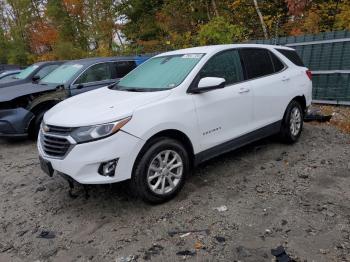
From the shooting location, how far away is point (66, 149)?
11.9 ft

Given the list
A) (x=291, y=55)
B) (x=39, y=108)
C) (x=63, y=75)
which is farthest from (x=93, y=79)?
(x=291, y=55)

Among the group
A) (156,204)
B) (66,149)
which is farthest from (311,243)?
(66,149)

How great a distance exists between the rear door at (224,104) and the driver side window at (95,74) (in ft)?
13.1

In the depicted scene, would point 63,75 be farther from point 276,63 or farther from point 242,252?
point 242,252

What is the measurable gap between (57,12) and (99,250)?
2838cm

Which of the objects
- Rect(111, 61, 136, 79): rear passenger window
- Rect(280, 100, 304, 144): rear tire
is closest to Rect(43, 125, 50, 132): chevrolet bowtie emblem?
Rect(280, 100, 304, 144): rear tire

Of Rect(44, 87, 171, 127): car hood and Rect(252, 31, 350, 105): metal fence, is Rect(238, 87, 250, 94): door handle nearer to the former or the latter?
Rect(44, 87, 171, 127): car hood

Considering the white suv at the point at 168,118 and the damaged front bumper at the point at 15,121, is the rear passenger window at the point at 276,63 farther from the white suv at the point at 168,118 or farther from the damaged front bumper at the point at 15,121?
the damaged front bumper at the point at 15,121

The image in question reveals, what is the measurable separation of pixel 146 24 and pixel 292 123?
1680 centimetres

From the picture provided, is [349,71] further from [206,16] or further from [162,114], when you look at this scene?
[206,16]

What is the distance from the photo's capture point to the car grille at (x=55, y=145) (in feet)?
11.9

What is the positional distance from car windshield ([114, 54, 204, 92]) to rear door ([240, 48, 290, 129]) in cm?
94

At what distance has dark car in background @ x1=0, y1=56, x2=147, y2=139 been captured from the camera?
676cm

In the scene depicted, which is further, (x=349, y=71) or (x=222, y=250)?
(x=349, y=71)
